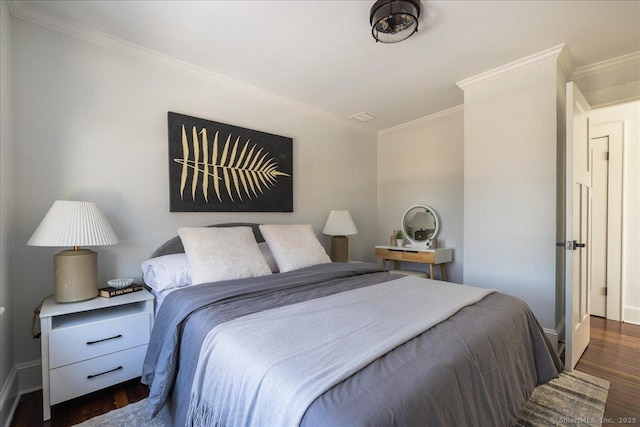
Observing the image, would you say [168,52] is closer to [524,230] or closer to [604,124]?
[524,230]

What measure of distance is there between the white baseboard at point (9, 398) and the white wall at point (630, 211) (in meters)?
5.17

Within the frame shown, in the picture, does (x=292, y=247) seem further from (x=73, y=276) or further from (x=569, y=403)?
(x=569, y=403)

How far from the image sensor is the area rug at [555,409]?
1.51 metres

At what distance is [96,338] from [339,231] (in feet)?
7.70

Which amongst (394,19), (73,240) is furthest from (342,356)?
(394,19)

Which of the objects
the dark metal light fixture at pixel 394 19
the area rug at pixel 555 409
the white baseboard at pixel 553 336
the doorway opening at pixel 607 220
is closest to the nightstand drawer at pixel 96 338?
the area rug at pixel 555 409

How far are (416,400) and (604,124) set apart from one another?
4.08 m

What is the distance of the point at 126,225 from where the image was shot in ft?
7.10

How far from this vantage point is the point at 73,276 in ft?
5.63

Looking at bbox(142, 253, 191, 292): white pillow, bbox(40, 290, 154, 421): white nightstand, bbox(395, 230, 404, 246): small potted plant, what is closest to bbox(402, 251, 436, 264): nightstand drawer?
bbox(395, 230, 404, 246): small potted plant

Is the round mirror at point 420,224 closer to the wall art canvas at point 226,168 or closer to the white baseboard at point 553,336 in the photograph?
the white baseboard at point 553,336

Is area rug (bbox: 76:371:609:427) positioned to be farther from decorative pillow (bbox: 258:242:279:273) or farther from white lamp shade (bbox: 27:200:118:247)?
decorative pillow (bbox: 258:242:279:273)

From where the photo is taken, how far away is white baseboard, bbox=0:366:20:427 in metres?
1.46

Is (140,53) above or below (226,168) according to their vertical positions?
above
